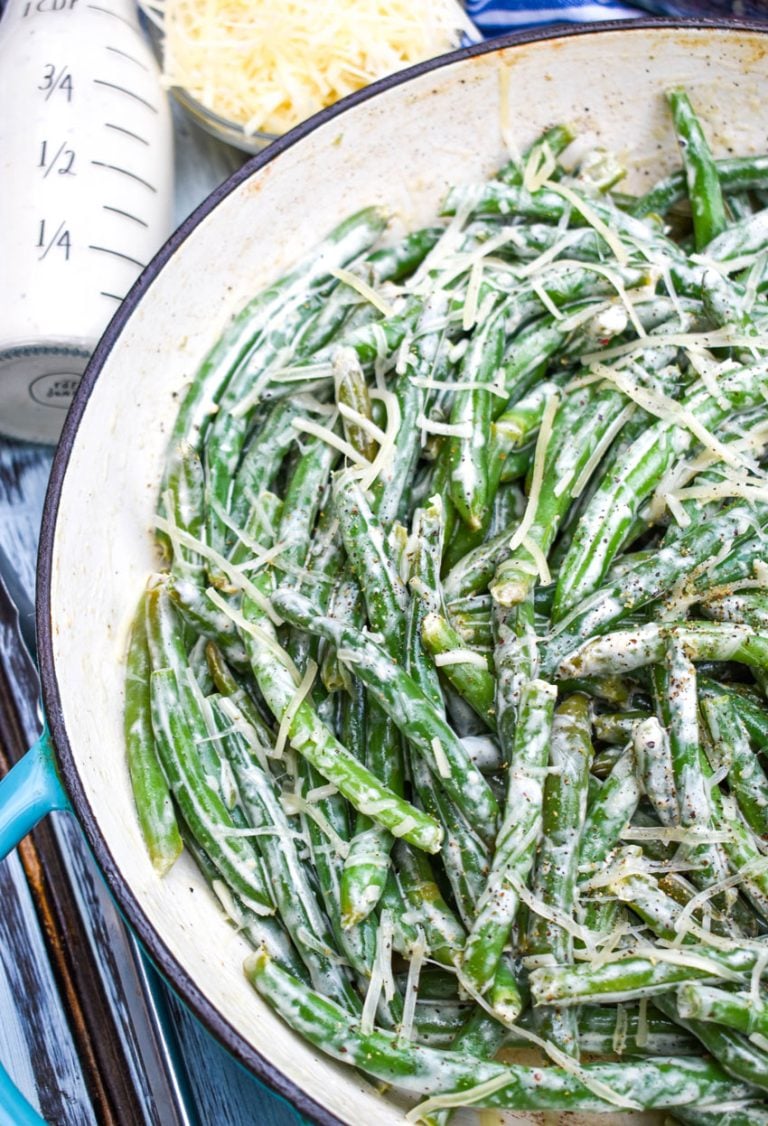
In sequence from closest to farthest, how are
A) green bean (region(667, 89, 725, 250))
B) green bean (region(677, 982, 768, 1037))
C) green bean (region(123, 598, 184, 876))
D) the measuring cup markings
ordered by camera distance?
green bean (region(677, 982, 768, 1037)) → green bean (region(123, 598, 184, 876)) → green bean (region(667, 89, 725, 250)) → the measuring cup markings

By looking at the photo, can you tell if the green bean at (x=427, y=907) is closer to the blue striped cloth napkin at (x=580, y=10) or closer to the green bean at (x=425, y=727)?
the green bean at (x=425, y=727)

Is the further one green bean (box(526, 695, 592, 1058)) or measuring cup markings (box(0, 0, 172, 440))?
measuring cup markings (box(0, 0, 172, 440))

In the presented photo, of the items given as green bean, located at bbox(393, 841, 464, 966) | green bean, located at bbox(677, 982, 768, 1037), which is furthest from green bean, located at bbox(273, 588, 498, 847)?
green bean, located at bbox(677, 982, 768, 1037)

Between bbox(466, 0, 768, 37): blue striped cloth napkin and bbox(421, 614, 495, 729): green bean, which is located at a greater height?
bbox(466, 0, 768, 37): blue striped cloth napkin

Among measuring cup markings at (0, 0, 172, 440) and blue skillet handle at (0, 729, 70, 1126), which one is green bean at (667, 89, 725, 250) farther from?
blue skillet handle at (0, 729, 70, 1126)

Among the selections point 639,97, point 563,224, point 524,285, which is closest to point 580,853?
point 524,285
